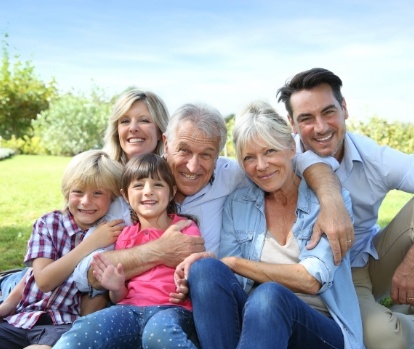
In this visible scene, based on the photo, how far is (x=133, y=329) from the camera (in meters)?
2.88

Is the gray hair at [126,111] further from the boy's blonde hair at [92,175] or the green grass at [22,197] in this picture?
the green grass at [22,197]

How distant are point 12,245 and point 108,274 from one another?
16.5ft

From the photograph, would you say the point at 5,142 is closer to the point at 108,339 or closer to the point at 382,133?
the point at 382,133

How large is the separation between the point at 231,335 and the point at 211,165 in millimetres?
1092

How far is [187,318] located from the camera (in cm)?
294

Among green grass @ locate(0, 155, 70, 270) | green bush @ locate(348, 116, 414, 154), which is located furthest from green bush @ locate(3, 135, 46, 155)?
green bush @ locate(348, 116, 414, 154)

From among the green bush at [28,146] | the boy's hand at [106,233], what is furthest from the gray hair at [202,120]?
the green bush at [28,146]

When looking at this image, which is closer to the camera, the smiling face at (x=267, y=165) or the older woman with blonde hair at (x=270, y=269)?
the older woman with blonde hair at (x=270, y=269)

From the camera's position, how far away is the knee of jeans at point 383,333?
10.9 ft

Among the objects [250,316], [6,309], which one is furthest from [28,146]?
[250,316]

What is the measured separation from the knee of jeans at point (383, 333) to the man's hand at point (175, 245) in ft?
3.71

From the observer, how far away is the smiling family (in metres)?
2.79

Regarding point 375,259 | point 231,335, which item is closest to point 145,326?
point 231,335

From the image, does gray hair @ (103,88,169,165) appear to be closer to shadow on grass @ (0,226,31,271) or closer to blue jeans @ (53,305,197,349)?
blue jeans @ (53,305,197,349)
